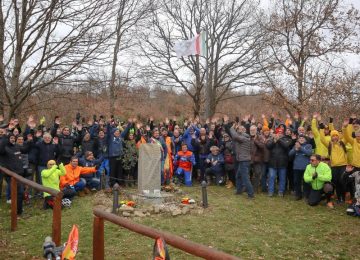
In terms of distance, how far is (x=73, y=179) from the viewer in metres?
10.8

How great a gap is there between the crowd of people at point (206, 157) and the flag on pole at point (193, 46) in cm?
636

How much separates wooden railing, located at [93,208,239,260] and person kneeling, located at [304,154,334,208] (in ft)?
24.2

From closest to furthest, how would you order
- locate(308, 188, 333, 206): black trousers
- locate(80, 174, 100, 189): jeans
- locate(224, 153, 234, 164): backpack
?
locate(308, 188, 333, 206): black trousers → locate(80, 174, 100, 189): jeans → locate(224, 153, 234, 164): backpack

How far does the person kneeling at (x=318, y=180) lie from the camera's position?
10.3 meters

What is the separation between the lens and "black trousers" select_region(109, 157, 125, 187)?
12.4m

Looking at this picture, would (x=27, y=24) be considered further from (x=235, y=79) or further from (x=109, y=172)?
(x=235, y=79)

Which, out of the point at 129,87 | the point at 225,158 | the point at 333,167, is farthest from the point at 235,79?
the point at 333,167

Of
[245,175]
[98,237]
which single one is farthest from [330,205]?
[98,237]

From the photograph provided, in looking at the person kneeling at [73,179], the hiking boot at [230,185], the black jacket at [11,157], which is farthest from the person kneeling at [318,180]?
the black jacket at [11,157]

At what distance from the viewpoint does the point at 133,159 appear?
1258 cm

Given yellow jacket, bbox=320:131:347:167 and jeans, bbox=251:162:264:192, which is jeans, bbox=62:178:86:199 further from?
yellow jacket, bbox=320:131:347:167

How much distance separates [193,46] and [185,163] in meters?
7.85

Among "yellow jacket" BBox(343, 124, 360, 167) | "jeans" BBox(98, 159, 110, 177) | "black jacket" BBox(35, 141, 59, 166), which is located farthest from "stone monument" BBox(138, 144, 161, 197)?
"yellow jacket" BBox(343, 124, 360, 167)

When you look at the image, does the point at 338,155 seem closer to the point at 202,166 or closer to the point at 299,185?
the point at 299,185
